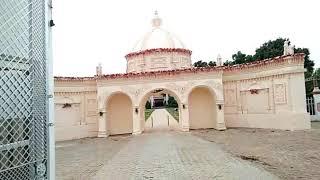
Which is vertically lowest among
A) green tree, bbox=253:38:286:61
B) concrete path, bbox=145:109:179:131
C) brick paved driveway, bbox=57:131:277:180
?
brick paved driveway, bbox=57:131:277:180

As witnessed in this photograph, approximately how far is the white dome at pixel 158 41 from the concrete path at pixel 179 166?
13.8 metres

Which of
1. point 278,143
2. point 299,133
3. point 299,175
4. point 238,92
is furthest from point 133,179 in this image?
point 238,92

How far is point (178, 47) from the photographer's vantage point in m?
25.3

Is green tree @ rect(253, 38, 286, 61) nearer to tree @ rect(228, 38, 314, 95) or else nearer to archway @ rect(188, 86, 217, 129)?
tree @ rect(228, 38, 314, 95)

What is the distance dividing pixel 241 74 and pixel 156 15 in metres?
11.0

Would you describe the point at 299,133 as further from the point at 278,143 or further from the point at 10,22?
the point at 10,22

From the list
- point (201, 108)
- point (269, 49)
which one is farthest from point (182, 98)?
point (269, 49)

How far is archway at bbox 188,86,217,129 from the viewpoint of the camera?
21.2 metres

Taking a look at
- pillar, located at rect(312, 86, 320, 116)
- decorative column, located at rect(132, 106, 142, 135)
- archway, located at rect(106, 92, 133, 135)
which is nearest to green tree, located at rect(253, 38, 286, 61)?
pillar, located at rect(312, 86, 320, 116)

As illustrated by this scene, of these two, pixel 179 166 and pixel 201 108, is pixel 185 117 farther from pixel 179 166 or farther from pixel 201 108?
pixel 179 166

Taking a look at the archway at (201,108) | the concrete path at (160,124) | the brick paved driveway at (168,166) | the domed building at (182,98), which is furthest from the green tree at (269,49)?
the brick paved driveway at (168,166)

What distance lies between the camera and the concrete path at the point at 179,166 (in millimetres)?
7840

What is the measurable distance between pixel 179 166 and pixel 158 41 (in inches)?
681

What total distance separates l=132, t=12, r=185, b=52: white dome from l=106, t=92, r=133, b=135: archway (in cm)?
538
